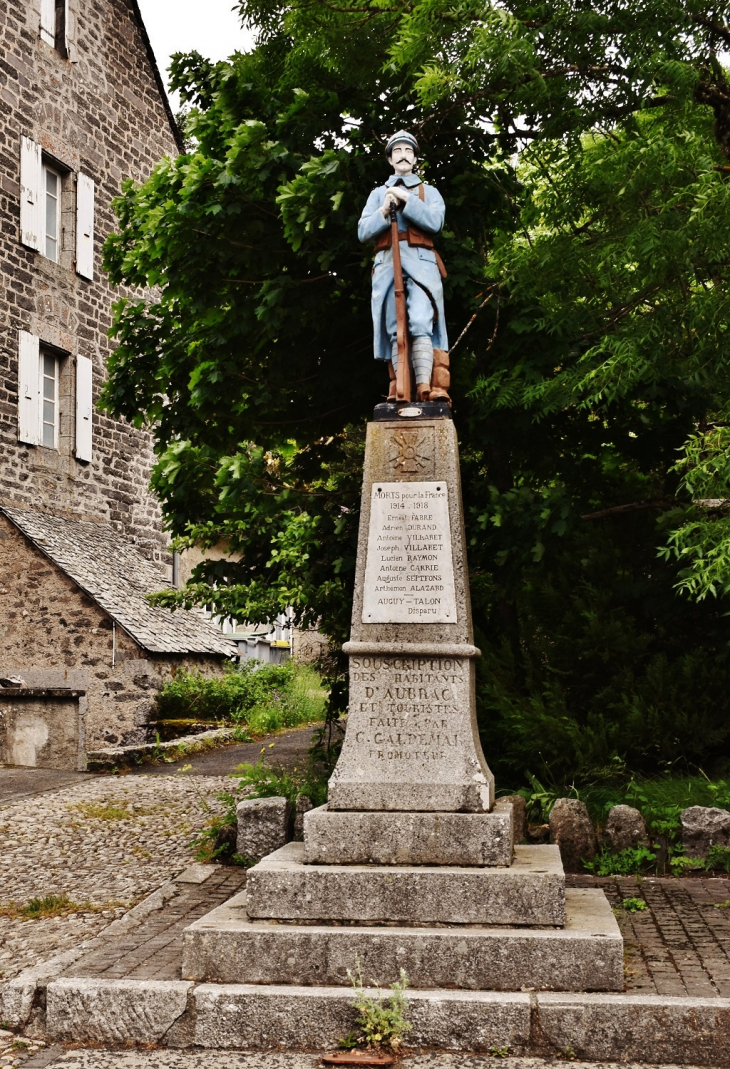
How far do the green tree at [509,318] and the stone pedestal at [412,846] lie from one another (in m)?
1.82

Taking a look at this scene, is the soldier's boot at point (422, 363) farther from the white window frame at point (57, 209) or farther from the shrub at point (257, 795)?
the white window frame at point (57, 209)

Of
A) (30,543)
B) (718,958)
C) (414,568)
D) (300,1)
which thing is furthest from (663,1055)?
(30,543)

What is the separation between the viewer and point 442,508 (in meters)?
6.00

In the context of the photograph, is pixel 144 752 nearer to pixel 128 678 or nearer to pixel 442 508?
pixel 128 678

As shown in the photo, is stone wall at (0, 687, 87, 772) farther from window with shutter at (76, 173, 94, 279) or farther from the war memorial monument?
the war memorial monument

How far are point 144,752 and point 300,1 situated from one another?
874cm

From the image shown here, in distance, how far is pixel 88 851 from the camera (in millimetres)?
8281

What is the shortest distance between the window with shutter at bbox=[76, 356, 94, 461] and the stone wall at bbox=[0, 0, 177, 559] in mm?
120

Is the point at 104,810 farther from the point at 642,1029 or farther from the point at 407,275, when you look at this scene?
the point at 642,1029

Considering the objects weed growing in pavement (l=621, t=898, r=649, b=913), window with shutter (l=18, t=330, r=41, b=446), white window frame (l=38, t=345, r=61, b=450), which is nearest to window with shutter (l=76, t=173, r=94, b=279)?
white window frame (l=38, t=345, r=61, b=450)

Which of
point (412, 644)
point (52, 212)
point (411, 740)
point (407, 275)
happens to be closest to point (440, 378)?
point (407, 275)

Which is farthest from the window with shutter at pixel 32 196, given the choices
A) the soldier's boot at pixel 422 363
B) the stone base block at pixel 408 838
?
the stone base block at pixel 408 838

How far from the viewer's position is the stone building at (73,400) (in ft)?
47.5

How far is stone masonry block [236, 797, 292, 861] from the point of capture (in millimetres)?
7223
